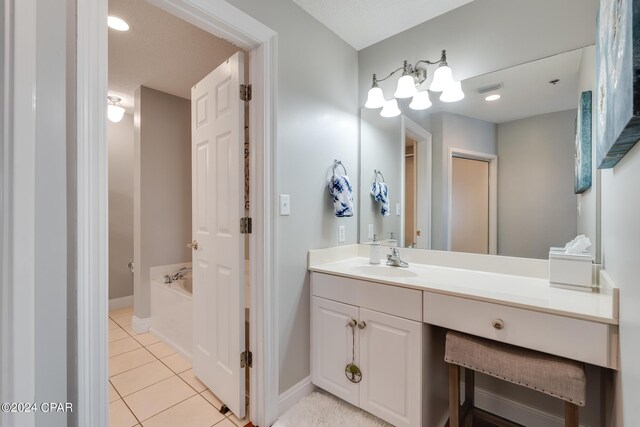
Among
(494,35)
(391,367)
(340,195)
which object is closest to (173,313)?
(340,195)

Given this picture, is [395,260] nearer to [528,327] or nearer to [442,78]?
[528,327]

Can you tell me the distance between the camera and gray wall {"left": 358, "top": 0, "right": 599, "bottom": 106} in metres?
1.38

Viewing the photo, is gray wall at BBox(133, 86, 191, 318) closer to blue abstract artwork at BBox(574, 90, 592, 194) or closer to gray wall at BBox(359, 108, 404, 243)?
gray wall at BBox(359, 108, 404, 243)

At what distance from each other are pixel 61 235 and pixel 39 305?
216mm

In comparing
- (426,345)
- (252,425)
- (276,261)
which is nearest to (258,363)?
(252,425)

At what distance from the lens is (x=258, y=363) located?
1.52m

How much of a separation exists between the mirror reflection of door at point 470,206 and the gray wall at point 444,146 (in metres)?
0.05

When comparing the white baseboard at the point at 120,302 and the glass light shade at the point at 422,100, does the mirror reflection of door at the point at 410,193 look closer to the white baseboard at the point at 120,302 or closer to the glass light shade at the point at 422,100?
the glass light shade at the point at 422,100

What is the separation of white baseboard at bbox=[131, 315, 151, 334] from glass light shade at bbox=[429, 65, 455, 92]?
10.5 ft

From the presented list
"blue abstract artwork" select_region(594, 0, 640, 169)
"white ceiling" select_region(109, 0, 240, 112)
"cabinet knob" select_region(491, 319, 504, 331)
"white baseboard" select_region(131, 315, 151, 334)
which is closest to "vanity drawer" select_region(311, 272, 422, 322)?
"cabinet knob" select_region(491, 319, 504, 331)

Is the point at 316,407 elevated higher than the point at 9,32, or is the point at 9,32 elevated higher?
the point at 9,32

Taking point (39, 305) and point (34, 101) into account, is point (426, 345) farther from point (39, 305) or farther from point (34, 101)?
point (34, 101)

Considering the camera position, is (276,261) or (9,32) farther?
(276,261)

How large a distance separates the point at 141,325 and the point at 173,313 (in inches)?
23.2
